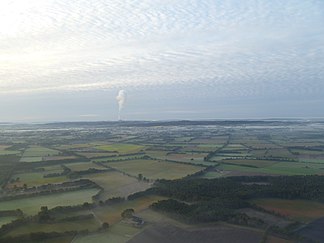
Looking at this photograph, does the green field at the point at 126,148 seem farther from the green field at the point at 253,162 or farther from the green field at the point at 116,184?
the green field at the point at 116,184

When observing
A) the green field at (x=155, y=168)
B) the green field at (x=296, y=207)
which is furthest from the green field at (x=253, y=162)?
the green field at (x=296, y=207)

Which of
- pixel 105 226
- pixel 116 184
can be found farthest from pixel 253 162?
pixel 105 226

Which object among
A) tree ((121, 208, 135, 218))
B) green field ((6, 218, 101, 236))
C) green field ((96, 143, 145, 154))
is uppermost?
green field ((96, 143, 145, 154))

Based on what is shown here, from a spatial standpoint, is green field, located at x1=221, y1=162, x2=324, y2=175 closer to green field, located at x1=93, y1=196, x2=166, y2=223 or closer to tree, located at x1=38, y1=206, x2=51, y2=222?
green field, located at x1=93, y1=196, x2=166, y2=223

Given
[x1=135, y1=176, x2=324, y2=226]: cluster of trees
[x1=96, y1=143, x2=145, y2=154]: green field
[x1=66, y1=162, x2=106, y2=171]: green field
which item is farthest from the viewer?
[x1=96, y1=143, x2=145, y2=154]: green field

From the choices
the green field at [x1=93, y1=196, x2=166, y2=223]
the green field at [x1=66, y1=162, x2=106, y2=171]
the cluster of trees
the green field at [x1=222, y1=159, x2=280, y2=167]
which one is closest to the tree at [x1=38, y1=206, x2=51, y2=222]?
the green field at [x1=93, y1=196, x2=166, y2=223]
